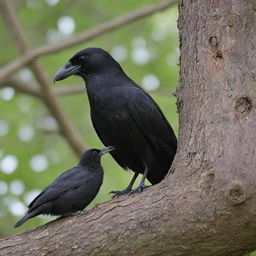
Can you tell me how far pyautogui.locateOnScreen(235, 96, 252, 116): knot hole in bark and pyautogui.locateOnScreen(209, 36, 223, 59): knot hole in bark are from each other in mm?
443

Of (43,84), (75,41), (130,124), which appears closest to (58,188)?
Answer: (130,124)

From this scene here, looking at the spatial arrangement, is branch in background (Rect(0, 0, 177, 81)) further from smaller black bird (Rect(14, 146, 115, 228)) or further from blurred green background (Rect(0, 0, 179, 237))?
smaller black bird (Rect(14, 146, 115, 228))

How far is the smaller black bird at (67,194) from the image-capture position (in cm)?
598

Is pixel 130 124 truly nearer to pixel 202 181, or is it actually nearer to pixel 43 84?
pixel 202 181

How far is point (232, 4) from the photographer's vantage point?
571cm

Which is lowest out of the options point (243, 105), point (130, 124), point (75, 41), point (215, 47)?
point (243, 105)

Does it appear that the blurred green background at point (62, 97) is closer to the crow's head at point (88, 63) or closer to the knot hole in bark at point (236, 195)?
the crow's head at point (88, 63)

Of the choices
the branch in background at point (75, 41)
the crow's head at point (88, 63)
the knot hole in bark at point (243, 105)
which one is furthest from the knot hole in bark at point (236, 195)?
the branch in background at point (75, 41)

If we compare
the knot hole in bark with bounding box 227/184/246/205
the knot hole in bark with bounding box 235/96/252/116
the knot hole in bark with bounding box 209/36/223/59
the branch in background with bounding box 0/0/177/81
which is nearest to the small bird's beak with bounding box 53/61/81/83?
the knot hole in bark with bounding box 209/36/223/59

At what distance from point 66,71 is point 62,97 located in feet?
13.7

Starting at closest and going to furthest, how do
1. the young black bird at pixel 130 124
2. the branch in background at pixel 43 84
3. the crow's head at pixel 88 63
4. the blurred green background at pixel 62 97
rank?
the young black bird at pixel 130 124, the crow's head at pixel 88 63, the branch in background at pixel 43 84, the blurred green background at pixel 62 97

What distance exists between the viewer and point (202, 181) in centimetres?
500

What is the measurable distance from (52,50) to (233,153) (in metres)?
4.50

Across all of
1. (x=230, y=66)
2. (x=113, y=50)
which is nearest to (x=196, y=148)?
(x=230, y=66)
